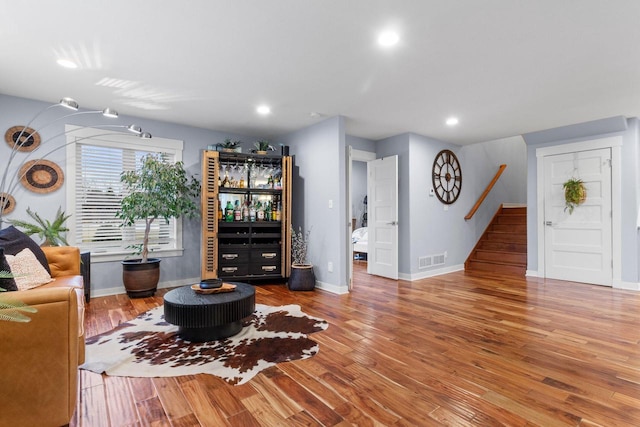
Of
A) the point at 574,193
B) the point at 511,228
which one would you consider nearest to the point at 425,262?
the point at 574,193

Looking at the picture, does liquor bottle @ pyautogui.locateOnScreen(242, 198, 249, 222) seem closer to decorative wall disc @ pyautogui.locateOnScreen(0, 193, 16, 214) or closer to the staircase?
decorative wall disc @ pyautogui.locateOnScreen(0, 193, 16, 214)

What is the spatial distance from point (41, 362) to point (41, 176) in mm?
3394

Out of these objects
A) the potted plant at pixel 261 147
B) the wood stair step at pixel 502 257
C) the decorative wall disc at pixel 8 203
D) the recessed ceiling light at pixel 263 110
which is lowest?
the wood stair step at pixel 502 257

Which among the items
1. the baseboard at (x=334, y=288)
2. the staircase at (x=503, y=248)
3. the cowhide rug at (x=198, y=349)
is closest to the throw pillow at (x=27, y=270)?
the cowhide rug at (x=198, y=349)

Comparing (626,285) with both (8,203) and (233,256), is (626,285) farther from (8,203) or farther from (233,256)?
(8,203)

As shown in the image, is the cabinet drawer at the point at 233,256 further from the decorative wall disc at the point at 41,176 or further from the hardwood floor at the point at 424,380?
the decorative wall disc at the point at 41,176

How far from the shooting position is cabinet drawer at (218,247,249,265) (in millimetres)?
4652

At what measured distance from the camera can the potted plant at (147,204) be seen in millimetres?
4059

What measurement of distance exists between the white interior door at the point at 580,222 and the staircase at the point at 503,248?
71cm

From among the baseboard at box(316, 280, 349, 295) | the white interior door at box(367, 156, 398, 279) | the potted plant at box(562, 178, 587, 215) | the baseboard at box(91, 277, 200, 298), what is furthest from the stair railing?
the baseboard at box(91, 277, 200, 298)

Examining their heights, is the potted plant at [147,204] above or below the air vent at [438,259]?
above

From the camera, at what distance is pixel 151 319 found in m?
3.19

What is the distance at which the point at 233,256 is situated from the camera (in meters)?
4.70

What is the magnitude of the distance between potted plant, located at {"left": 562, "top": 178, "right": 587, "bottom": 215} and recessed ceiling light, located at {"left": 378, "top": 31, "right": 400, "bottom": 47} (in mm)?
4209
